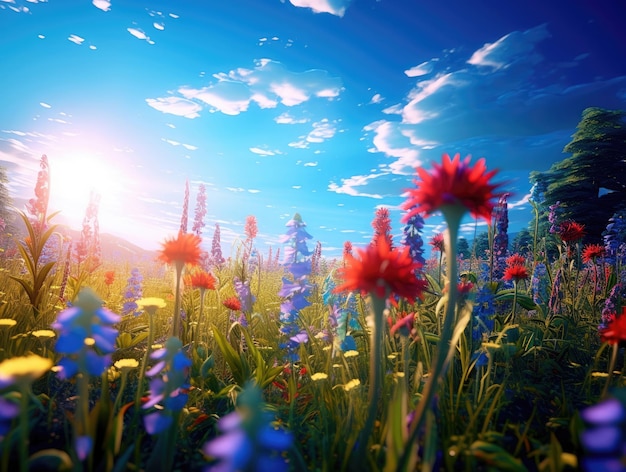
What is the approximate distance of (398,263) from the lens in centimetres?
131

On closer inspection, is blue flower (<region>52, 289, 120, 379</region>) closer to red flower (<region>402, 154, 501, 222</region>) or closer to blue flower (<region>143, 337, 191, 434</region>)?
blue flower (<region>143, 337, 191, 434</region>)

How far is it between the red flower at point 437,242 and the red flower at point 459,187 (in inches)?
123

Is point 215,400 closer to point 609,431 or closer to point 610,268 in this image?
point 609,431

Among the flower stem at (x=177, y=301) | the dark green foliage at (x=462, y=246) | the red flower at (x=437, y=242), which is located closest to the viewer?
the flower stem at (x=177, y=301)

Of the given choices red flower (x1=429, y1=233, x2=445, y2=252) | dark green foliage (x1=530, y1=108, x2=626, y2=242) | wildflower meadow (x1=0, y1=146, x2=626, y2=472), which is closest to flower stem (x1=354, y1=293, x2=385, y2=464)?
wildflower meadow (x1=0, y1=146, x2=626, y2=472)

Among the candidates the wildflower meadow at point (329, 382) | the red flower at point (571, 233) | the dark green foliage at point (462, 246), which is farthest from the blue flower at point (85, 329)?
the dark green foliage at point (462, 246)

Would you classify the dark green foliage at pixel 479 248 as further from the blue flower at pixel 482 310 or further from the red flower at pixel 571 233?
the blue flower at pixel 482 310

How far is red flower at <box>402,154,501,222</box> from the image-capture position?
4.07 feet

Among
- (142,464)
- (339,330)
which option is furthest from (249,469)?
(339,330)

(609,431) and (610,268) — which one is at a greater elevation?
(610,268)

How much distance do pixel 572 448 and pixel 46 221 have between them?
17.6 feet

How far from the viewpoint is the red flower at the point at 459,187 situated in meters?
1.24

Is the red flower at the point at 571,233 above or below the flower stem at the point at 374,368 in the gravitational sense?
above

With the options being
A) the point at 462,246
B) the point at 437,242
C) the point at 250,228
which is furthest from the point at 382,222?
the point at 462,246
